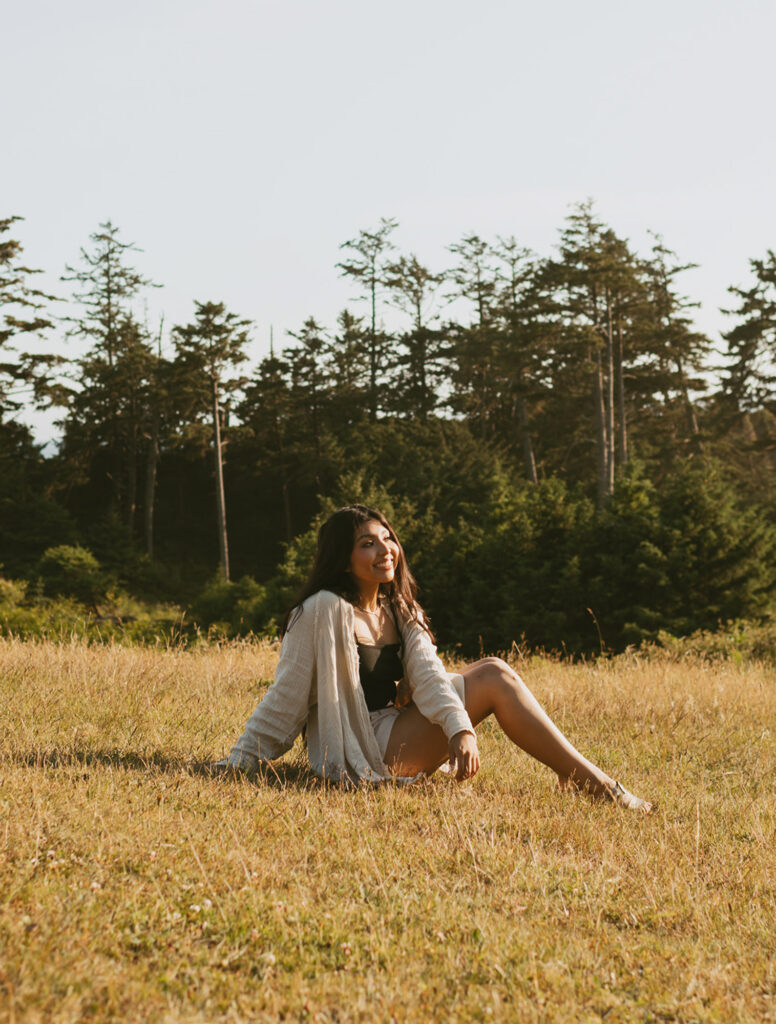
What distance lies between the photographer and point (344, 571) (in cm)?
468

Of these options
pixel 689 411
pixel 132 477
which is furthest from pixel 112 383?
pixel 689 411

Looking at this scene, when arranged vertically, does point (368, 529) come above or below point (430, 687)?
above

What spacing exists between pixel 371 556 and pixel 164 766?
4.74 ft

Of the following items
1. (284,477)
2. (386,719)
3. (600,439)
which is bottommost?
(386,719)

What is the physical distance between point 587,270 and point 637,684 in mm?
26813

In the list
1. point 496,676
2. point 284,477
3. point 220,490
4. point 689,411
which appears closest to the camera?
point 496,676

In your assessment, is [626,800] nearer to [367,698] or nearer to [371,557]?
[367,698]

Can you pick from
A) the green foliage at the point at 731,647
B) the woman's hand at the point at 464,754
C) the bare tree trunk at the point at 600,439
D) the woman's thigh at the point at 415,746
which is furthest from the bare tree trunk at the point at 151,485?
the woman's hand at the point at 464,754

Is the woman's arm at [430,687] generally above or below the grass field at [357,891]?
above

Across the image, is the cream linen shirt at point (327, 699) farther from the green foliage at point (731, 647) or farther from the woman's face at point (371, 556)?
the green foliage at point (731, 647)

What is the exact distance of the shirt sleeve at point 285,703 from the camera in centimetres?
441

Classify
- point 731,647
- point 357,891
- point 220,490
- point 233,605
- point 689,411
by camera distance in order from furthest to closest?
point 689,411
point 220,490
point 233,605
point 731,647
point 357,891

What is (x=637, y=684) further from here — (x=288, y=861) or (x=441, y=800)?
(x=288, y=861)

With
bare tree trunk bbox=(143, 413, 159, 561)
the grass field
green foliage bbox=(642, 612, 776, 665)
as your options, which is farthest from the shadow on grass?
bare tree trunk bbox=(143, 413, 159, 561)
